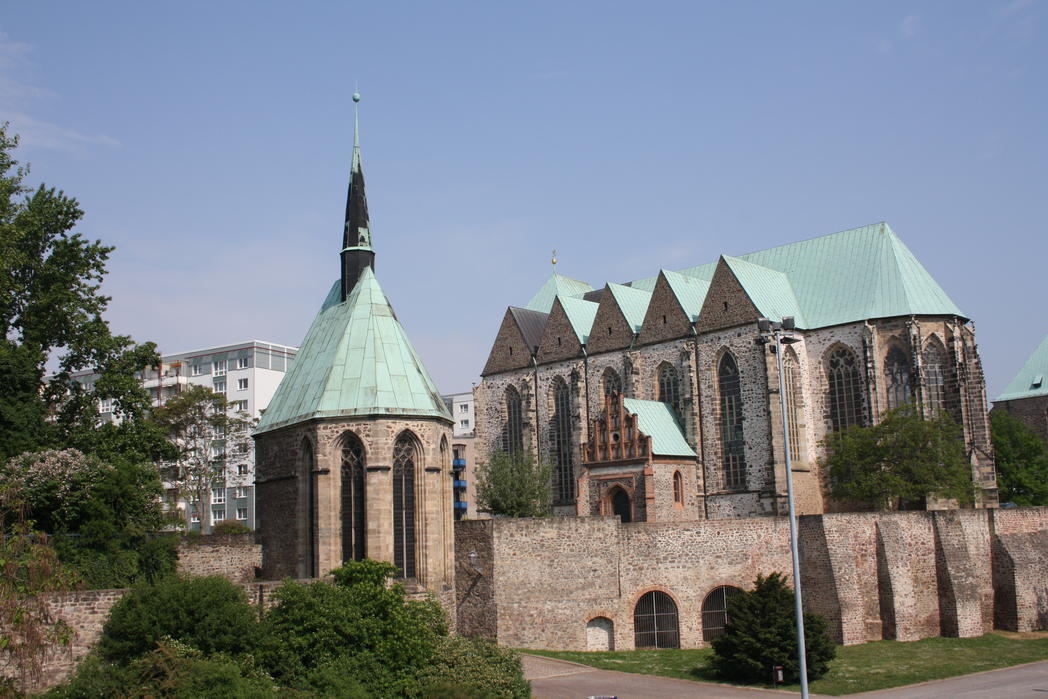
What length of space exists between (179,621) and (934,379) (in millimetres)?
37888

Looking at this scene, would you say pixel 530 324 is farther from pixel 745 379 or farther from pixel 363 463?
pixel 363 463

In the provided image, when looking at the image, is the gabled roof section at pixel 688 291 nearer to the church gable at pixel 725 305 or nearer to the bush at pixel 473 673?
the church gable at pixel 725 305

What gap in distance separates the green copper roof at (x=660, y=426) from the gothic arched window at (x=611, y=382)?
Result: 3.51 m

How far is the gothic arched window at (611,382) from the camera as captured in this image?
55150 millimetres

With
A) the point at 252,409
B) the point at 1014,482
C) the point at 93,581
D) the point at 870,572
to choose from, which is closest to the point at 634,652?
the point at 870,572

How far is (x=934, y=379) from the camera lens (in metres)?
48.3

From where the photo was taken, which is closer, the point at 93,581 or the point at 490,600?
the point at 93,581

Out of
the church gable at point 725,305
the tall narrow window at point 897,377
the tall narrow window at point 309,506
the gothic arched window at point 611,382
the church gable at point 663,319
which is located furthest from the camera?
the gothic arched window at point 611,382

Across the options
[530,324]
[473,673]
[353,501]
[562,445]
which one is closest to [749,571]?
[353,501]

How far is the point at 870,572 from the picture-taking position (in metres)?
36.5

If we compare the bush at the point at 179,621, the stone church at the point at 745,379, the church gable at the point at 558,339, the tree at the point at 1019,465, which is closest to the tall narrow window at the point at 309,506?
the bush at the point at 179,621

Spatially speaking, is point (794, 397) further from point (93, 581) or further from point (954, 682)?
point (93, 581)

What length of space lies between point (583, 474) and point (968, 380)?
1851 centimetres

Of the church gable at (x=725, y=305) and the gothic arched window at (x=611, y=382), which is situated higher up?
the church gable at (x=725, y=305)
